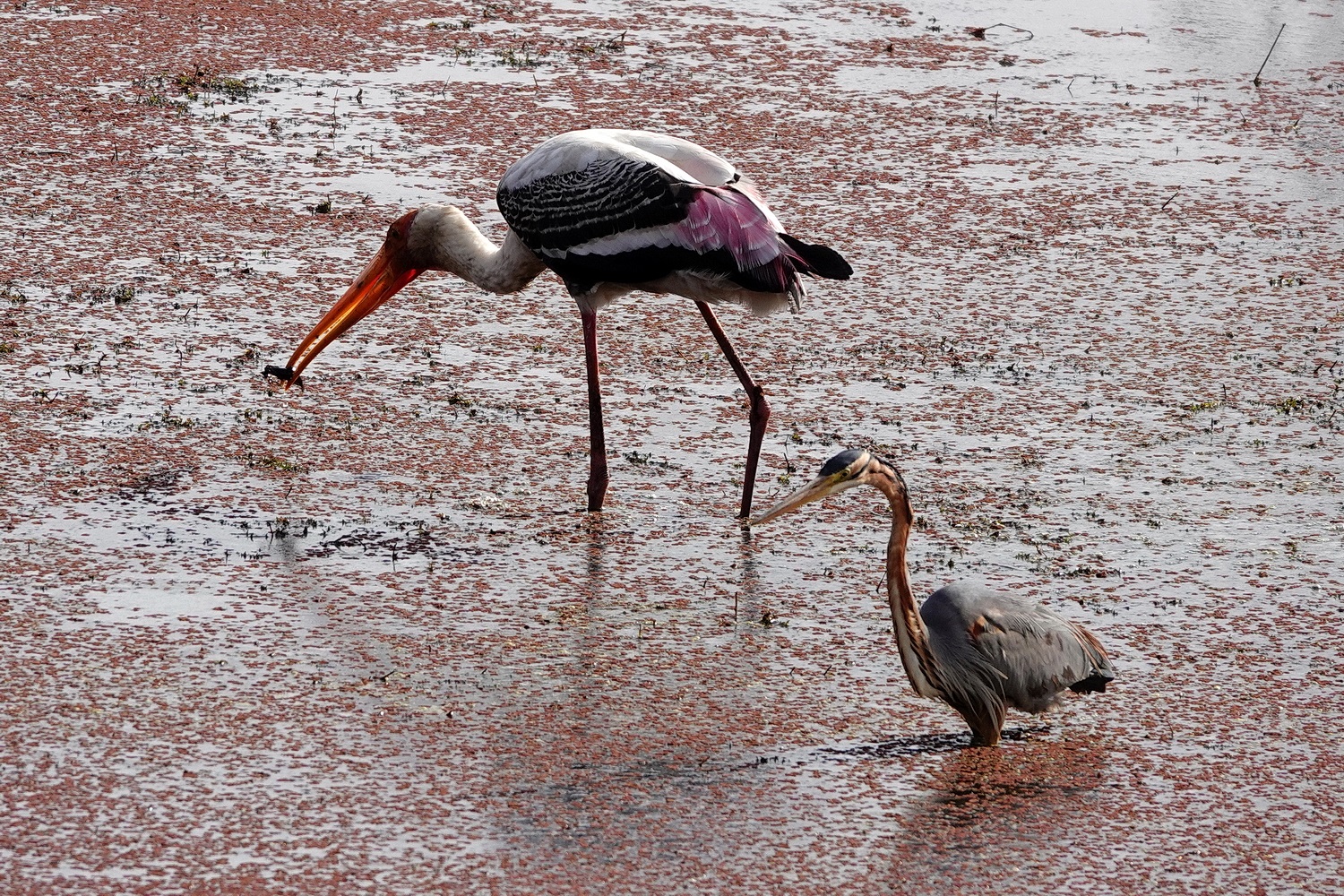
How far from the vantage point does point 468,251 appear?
6.28 m

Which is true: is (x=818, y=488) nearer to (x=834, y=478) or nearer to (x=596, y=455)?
(x=834, y=478)

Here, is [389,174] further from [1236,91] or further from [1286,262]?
[1236,91]

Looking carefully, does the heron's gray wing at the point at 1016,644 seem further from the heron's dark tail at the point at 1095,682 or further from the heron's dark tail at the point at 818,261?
the heron's dark tail at the point at 818,261

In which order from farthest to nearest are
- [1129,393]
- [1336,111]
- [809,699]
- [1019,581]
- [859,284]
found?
[1336,111] < [859,284] < [1129,393] < [1019,581] < [809,699]

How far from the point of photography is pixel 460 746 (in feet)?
14.0

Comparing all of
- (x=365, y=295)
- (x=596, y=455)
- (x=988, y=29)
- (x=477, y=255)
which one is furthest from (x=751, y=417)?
(x=988, y=29)

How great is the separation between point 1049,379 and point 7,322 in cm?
362

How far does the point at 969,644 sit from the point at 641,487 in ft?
5.84

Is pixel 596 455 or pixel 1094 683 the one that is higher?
pixel 1094 683

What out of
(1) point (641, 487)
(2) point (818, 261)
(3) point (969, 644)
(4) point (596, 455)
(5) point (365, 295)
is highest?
(2) point (818, 261)

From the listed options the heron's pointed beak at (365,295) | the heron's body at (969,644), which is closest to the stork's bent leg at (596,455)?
the heron's pointed beak at (365,295)

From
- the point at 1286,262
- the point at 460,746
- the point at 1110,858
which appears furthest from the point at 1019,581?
the point at 1286,262

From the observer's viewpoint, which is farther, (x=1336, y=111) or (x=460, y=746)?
(x=1336, y=111)

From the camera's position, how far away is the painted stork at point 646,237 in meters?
5.68
